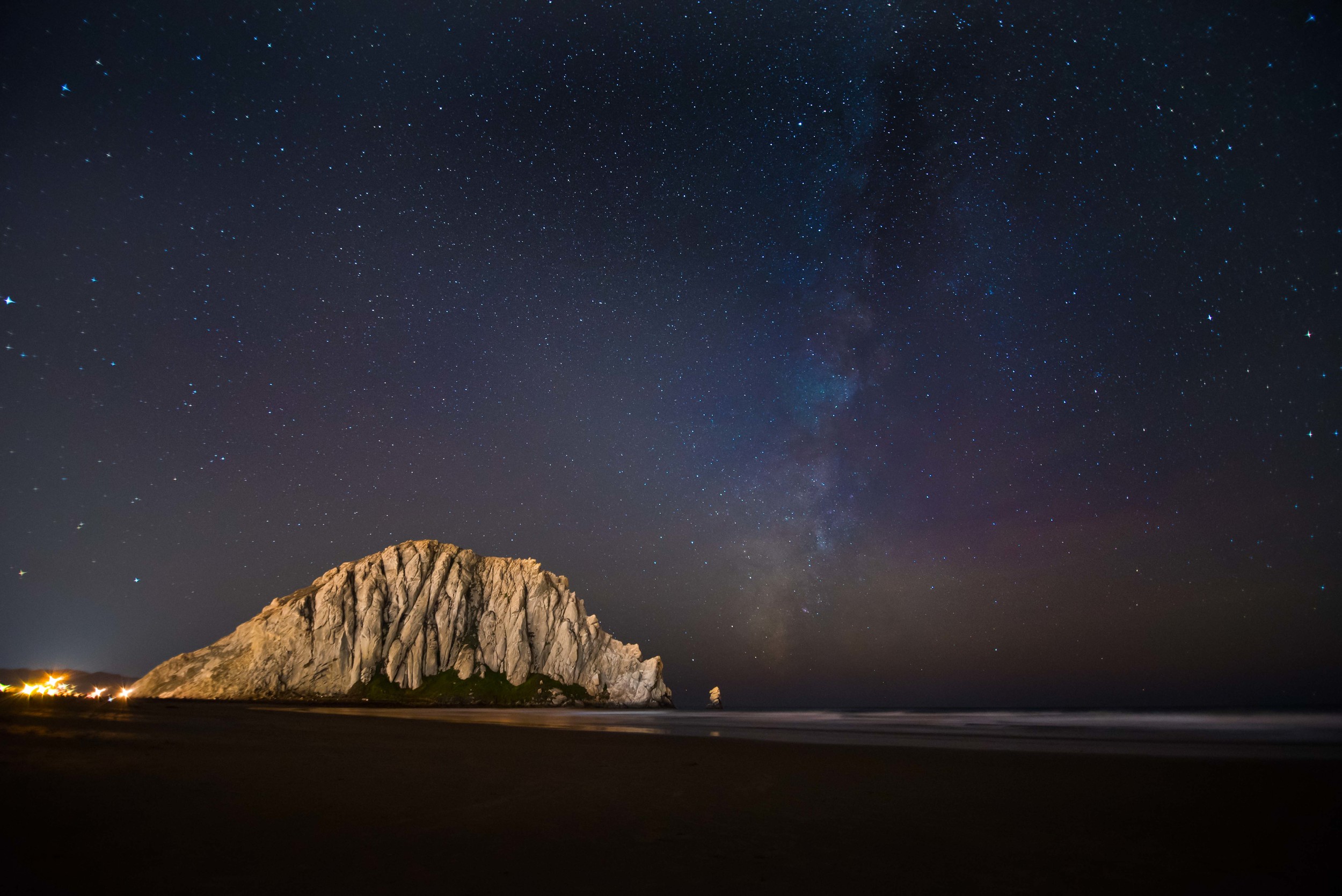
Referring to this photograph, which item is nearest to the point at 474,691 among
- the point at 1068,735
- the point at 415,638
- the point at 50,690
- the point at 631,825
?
the point at 415,638

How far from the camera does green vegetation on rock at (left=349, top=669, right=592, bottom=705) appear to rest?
150125 mm

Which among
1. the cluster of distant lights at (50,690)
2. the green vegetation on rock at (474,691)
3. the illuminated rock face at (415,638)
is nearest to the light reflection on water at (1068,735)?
the cluster of distant lights at (50,690)

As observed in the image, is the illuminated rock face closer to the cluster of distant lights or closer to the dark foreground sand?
the cluster of distant lights

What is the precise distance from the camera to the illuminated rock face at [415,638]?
144m

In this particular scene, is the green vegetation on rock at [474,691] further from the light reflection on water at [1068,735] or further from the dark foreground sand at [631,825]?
the dark foreground sand at [631,825]

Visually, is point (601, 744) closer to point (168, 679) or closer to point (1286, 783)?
point (1286, 783)

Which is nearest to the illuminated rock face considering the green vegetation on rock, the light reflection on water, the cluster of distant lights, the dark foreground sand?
the green vegetation on rock

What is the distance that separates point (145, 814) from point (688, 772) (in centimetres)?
1266

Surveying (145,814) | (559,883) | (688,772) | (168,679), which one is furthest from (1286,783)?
(168,679)

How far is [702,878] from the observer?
276 inches

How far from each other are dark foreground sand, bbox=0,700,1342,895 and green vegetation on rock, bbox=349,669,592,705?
149 meters

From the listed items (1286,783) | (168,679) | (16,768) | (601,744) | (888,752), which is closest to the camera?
(16,768)

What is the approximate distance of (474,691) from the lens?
163 m

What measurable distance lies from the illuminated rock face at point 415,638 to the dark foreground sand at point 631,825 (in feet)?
497
